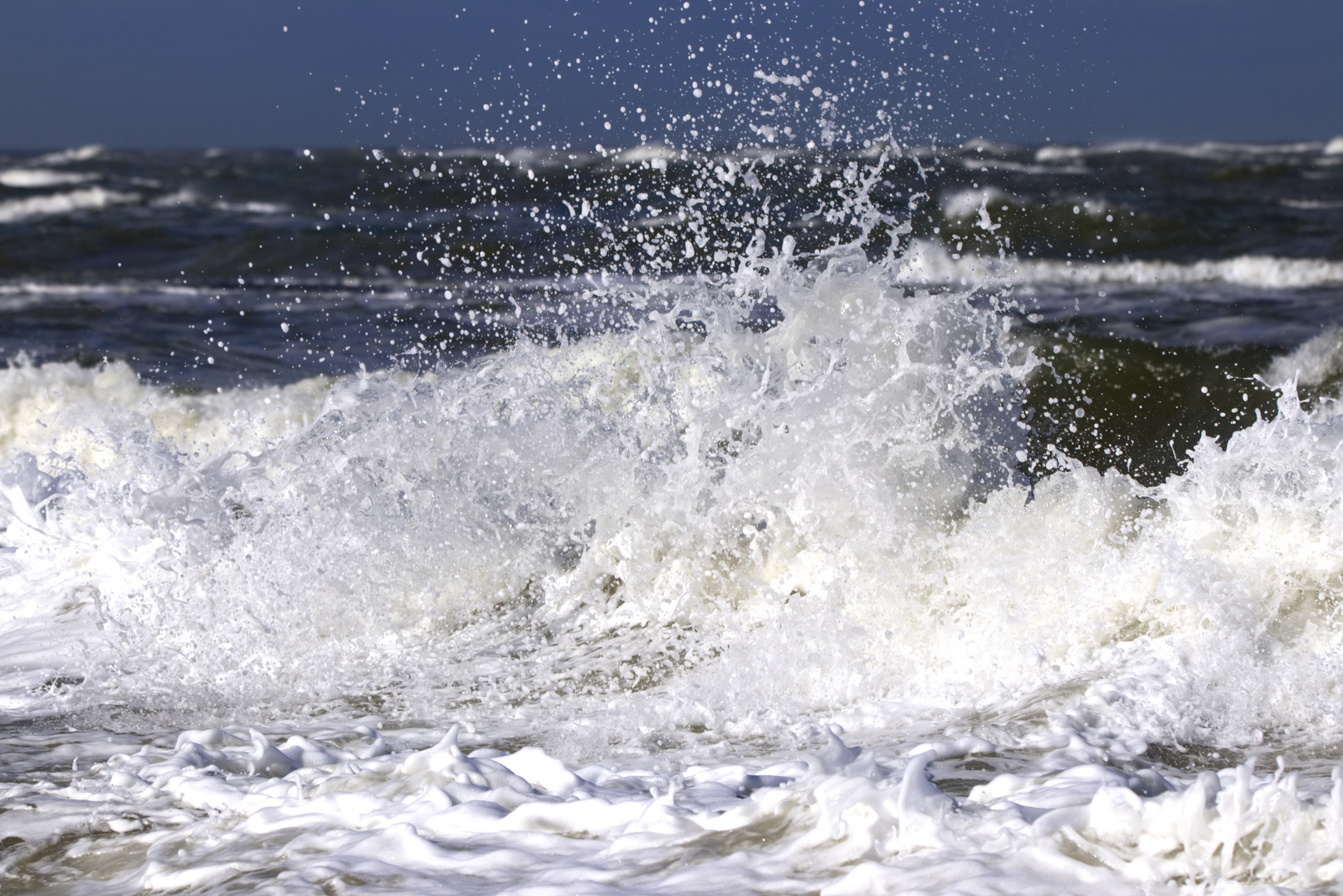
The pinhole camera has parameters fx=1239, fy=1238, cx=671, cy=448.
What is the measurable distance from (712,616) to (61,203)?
2116cm

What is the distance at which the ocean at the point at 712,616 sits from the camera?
223 centimetres

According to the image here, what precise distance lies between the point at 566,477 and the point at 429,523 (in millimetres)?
537

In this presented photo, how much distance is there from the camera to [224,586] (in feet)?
13.9

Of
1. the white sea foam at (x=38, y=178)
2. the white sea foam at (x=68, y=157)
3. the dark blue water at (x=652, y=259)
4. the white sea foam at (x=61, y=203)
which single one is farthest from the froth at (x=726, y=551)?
the white sea foam at (x=68, y=157)

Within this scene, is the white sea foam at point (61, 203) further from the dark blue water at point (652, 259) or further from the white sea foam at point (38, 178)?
the white sea foam at point (38, 178)

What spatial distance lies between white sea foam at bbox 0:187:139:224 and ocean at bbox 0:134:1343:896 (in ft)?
46.4

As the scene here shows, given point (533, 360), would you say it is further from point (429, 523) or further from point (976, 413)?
point (976, 413)

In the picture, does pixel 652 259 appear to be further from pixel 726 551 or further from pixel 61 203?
pixel 61 203

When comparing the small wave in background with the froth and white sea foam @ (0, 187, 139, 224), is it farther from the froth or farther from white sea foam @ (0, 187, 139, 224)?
white sea foam @ (0, 187, 139, 224)

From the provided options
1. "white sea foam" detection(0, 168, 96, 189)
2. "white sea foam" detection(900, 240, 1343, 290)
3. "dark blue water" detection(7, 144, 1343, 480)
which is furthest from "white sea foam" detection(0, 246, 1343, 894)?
"white sea foam" detection(0, 168, 96, 189)

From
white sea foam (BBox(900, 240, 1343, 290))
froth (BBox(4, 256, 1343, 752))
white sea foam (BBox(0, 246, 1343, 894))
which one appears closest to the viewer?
white sea foam (BBox(0, 246, 1343, 894))

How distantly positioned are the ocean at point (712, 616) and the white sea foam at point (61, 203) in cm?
1416

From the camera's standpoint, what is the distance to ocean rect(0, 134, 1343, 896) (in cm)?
223

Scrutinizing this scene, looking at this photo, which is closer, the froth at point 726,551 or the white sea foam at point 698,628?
the white sea foam at point 698,628
